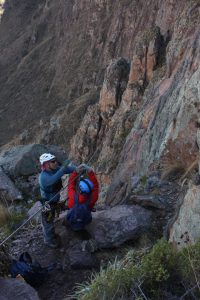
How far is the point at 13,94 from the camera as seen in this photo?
52.5 m

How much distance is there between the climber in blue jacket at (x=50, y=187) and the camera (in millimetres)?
6301

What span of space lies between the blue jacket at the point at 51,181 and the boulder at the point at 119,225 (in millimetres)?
608

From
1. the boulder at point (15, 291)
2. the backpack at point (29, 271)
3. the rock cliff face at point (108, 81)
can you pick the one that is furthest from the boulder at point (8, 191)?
the boulder at point (15, 291)

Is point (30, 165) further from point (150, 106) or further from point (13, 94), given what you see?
point (13, 94)

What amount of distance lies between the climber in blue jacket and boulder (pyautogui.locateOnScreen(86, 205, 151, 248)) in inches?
18.7

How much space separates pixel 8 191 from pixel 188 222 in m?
7.38

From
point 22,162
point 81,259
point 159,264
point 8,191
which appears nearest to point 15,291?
point 81,259

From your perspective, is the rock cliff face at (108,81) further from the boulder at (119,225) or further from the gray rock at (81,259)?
the gray rock at (81,259)

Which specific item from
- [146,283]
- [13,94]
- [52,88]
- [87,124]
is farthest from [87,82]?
[146,283]

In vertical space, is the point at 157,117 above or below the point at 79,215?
above

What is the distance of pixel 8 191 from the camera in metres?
11.6

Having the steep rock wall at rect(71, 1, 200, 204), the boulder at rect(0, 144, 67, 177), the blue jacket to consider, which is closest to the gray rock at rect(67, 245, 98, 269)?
the blue jacket

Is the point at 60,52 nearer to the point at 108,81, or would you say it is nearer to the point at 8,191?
the point at 108,81

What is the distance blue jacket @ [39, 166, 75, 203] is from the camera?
6.28 meters
